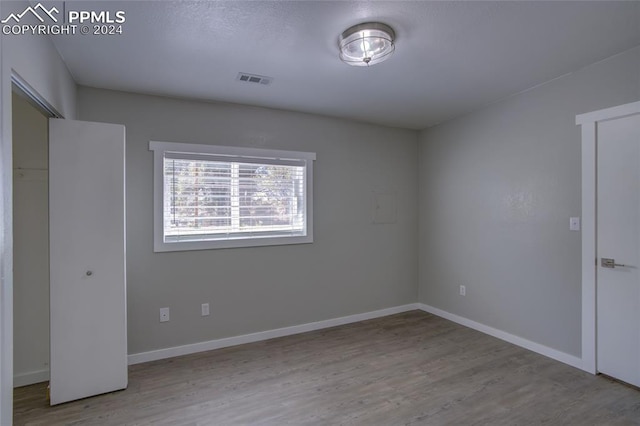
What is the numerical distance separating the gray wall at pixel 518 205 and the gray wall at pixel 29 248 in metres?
4.18

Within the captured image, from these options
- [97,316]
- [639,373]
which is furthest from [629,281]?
[97,316]

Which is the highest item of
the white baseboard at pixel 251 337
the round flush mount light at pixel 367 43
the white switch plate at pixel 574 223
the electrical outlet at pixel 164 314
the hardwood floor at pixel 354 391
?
the round flush mount light at pixel 367 43

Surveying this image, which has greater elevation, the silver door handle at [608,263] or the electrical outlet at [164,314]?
the silver door handle at [608,263]

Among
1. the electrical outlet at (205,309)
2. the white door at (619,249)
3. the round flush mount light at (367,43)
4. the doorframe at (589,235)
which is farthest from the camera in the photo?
the electrical outlet at (205,309)

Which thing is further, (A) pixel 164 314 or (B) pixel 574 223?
(A) pixel 164 314

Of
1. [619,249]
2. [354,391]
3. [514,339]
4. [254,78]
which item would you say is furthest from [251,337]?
[619,249]

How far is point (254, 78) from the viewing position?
2.77 m

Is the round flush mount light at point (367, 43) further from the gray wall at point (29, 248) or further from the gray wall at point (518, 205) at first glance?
the gray wall at point (29, 248)

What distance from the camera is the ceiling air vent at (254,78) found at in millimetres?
2705

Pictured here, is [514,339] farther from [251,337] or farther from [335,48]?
[335,48]

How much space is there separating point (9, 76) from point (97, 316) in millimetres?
1693

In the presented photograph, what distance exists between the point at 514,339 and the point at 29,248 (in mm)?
4572

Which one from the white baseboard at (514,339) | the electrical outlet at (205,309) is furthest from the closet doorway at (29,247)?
the white baseboard at (514,339)

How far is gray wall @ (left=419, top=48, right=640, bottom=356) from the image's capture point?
280 centimetres
